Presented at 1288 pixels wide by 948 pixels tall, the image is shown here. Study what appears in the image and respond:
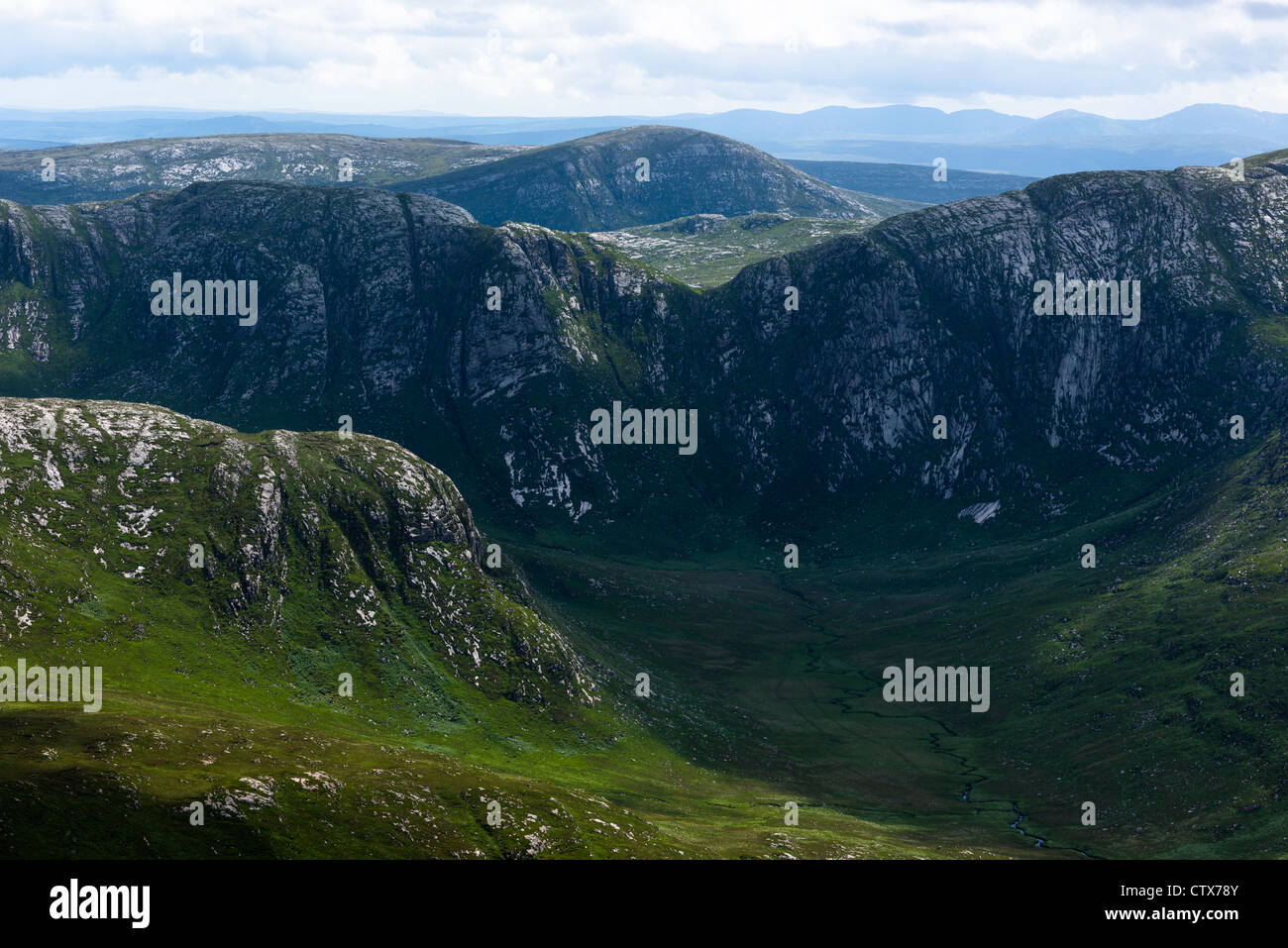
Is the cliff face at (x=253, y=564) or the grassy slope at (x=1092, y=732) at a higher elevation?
the cliff face at (x=253, y=564)

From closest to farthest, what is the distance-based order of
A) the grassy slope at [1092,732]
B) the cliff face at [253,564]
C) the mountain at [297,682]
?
1. the mountain at [297,682]
2. the grassy slope at [1092,732]
3. the cliff face at [253,564]

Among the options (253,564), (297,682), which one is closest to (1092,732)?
(297,682)

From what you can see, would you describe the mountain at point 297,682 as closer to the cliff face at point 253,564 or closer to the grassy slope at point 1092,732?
the cliff face at point 253,564

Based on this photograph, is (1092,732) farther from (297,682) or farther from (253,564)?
(253,564)

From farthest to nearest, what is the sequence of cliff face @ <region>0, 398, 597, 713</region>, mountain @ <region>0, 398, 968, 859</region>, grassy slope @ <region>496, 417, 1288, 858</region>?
1. cliff face @ <region>0, 398, 597, 713</region>
2. grassy slope @ <region>496, 417, 1288, 858</region>
3. mountain @ <region>0, 398, 968, 859</region>

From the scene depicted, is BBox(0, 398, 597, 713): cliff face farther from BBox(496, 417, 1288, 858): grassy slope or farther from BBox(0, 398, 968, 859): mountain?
BBox(496, 417, 1288, 858): grassy slope

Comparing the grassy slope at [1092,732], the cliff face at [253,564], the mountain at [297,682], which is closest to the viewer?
the mountain at [297,682]

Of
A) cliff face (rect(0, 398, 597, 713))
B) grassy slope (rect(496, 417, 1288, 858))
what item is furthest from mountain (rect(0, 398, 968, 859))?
grassy slope (rect(496, 417, 1288, 858))

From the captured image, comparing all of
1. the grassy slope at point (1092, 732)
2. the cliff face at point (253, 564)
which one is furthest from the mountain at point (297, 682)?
the grassy slope at point (1092, 732)

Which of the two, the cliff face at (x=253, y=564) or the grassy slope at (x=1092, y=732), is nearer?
the grassy slope at (x=1092, y=732)

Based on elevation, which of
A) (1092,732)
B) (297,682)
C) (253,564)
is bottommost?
(1092,732)
